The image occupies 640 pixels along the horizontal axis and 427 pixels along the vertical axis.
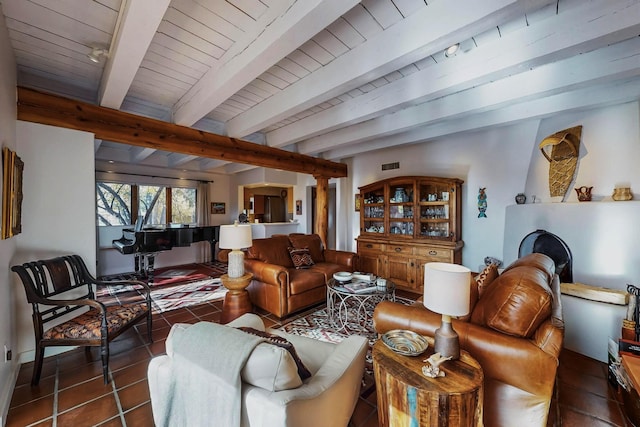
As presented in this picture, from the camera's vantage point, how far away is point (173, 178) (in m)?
6.45

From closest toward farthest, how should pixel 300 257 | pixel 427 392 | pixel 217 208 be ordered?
1. pixel 427 392
2. pixel 300 257
3. pixel 217 208

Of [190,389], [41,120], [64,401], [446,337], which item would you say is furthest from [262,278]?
[41,120]

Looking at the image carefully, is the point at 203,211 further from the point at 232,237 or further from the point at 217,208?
the point at 232,237

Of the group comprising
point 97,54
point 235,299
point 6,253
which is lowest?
point 235,299

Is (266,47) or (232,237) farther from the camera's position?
(232,237)

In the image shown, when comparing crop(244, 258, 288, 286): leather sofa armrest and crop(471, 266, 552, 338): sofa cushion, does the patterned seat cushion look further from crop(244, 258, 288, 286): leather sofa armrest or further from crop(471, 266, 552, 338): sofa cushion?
crop(471, 266, 552, 338): sofa cushion

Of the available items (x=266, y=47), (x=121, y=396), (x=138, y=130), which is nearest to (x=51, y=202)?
(x=138, y=130)

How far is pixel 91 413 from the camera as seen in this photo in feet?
5.57

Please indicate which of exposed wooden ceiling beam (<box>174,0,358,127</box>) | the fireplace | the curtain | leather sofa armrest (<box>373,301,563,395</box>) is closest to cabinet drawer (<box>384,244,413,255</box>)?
the fireplace

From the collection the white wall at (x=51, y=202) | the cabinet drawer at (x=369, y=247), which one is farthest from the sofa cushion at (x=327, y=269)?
the white wall at (x=51, y=202)

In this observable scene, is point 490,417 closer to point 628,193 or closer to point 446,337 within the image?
point 446,337

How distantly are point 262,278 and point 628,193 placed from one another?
4.11m

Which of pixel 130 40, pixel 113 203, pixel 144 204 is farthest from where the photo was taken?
pixel 144 204

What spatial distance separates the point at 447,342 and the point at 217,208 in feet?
23.3
